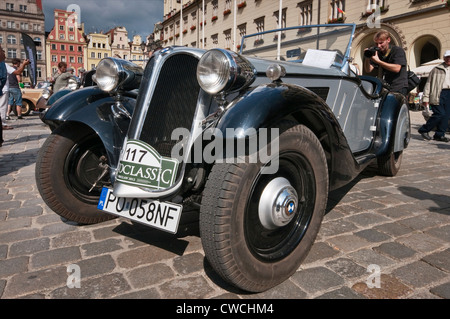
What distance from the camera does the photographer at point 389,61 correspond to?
4.42m

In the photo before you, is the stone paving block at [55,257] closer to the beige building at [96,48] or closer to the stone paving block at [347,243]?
the stone paving block at [347,243]

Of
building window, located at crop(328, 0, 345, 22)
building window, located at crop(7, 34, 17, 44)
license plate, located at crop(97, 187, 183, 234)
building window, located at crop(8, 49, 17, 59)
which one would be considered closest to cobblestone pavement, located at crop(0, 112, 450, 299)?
license plate, located at crop(97, 187, 183, 234)

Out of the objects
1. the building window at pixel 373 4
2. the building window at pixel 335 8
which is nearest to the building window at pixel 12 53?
the building window at pixel 335 8

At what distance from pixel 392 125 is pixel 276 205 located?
2365 millimetres

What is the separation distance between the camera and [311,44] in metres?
3.29

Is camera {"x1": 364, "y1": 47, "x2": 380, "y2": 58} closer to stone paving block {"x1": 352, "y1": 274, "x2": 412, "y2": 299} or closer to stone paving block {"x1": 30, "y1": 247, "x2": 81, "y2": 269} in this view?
stone paving block {"x1": 352, "y1": 274, "x2": 412, "y2": 299}

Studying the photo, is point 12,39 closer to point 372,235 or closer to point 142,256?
point 142,256

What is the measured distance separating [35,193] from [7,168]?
1473 mm

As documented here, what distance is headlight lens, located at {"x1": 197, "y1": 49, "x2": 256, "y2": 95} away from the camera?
65.1 inches
